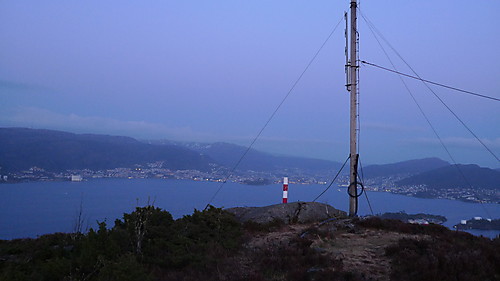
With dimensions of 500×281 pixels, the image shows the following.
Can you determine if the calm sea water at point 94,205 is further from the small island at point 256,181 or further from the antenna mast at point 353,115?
the antenna mast at point 353,115

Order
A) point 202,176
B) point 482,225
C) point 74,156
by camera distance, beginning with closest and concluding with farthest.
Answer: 1. point 482,225
2. point 202,176
3. point 74,156

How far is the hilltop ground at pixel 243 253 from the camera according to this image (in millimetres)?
6324

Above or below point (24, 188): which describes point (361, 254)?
above

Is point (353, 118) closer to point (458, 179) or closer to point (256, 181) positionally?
point (458, 179)

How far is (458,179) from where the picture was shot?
111 m

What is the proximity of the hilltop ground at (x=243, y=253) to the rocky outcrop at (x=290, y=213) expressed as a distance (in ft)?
5.22

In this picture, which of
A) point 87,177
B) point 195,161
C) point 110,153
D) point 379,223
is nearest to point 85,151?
point 110,153

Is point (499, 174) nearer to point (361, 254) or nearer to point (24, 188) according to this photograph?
point (361, 254)

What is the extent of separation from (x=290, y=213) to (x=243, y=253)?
519 cm

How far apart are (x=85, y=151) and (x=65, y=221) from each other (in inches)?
4831

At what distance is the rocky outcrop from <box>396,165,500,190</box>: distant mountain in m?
93.0

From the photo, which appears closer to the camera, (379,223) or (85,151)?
(379,223)

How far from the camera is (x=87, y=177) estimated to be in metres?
158

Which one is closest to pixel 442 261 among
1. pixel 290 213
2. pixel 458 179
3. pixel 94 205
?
pixel 290 213
